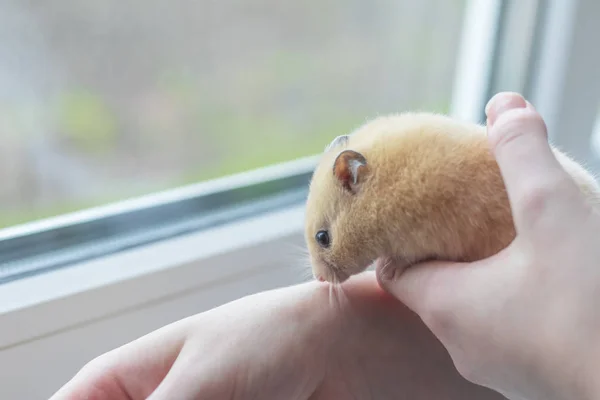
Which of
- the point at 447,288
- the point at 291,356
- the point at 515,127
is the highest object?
the point at 515,127

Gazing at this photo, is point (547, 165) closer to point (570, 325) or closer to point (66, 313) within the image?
point (570, 325)

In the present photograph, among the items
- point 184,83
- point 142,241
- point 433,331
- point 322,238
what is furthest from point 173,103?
point 433,331

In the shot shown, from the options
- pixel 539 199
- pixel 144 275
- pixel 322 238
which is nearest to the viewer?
pixel 539 199

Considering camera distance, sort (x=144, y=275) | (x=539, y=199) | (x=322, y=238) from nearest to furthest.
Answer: (x=539, y=199) → (x=322, y=238) → (x=144, y=275)

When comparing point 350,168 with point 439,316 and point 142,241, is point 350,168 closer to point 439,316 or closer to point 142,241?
point 439,316

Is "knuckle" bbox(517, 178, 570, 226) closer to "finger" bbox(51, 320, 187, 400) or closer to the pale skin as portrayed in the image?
the pale skin

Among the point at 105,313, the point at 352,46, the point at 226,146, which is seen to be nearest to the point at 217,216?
the point at 226,146
